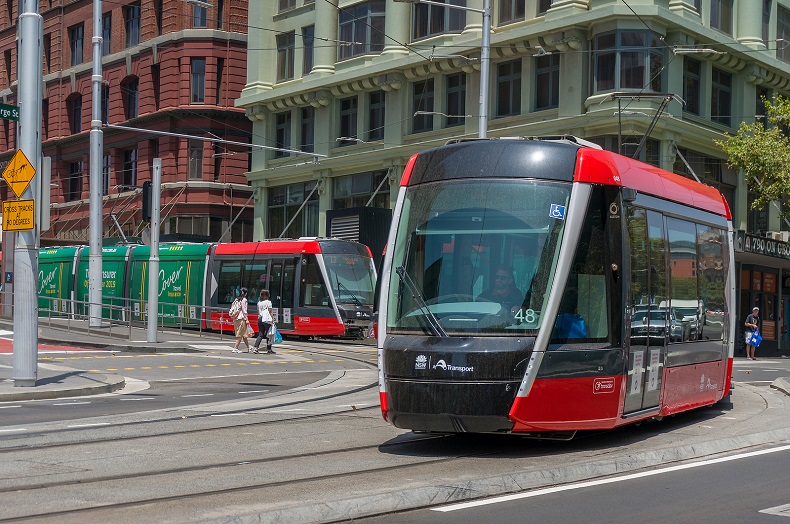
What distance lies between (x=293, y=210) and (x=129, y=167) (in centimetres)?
1380

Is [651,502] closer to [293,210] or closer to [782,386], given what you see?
[782,386]

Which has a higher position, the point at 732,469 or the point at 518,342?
the point at 518,342

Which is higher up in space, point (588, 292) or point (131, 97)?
point (131, 97)

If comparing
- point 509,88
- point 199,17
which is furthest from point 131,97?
point 509,88

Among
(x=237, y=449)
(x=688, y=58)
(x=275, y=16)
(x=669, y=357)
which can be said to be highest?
(x=275, y=16)

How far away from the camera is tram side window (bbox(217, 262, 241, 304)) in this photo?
37344 mm

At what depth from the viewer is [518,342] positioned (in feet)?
34.4

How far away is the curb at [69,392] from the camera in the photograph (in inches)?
660

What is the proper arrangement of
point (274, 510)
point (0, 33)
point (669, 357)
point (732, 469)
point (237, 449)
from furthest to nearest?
1. point (0, 33)
2. point (669, 357)
3. point (237, 449)
4. point (732, 469)
5. point (274, 510)

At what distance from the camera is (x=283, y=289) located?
117ft

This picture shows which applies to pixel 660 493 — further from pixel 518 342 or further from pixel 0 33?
pixel 0 33

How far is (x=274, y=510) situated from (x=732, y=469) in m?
4.88

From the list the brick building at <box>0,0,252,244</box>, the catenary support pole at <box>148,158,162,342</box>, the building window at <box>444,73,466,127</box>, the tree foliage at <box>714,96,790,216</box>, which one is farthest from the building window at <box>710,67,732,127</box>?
the brick building at <box>0,0,252,244</box>

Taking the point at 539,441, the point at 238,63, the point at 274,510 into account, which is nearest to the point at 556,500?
the point at 274,510
